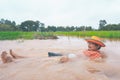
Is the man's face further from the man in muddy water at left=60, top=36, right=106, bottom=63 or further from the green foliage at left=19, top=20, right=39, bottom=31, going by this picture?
the green foliage at left=19, top=20, right=39, bottom=31

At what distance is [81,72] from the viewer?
4.34m

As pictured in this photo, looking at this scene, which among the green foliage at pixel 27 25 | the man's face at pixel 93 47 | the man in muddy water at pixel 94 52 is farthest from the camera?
the green foliage at pixel 27 25

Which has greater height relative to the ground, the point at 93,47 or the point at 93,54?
the point at 93,47

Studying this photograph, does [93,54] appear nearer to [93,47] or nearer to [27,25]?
[93,47]

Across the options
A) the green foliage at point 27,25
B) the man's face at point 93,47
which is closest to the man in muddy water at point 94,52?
the man's face at point 93,47

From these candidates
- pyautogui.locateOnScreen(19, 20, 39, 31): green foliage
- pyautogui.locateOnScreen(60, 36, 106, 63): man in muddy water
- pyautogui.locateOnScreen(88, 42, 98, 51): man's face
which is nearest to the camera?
pyautogui.locateOnScreen(60, 36, 106, 63): man in muddy water

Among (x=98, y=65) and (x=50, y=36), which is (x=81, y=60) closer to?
(x=98, y=65)

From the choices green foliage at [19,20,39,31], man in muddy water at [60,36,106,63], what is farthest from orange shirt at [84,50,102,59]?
green foliage at [19,20,39,31]

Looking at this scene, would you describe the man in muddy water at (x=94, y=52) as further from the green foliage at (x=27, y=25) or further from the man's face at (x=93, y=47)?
A: the green foliage at (x=27, y=25)

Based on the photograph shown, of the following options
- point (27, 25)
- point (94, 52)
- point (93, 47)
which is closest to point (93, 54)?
point (94, 52)

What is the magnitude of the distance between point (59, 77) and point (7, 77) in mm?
868

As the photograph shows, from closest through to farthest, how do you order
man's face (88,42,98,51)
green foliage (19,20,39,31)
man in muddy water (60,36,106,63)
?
1. man in muddy water (60,36,106,63)
2. man's face (88,42,98,51)
3. green foliage (19,20,39,31)

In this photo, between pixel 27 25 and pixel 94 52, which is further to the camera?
pixel 27 25

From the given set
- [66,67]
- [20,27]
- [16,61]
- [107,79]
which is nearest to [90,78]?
[107,79]
